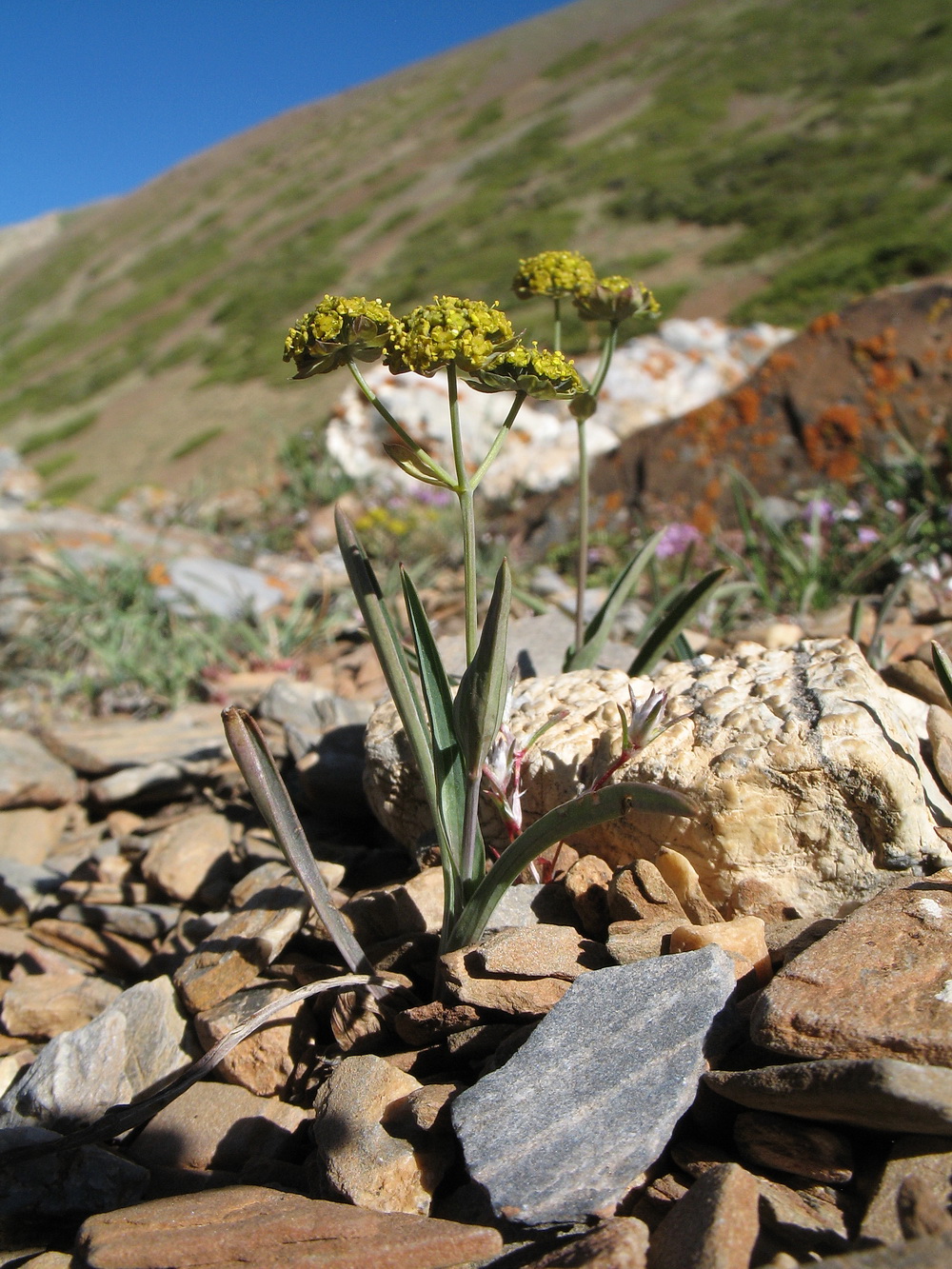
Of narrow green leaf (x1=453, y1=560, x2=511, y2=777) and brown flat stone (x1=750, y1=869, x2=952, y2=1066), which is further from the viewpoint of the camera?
narrow green leaf (x1=453, y1=560, x2=511, y2=777)

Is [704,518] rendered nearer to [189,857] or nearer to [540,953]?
[189,857]

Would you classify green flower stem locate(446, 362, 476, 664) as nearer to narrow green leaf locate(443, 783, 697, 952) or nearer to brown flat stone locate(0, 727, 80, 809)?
narrow green leaf locate(443, 783, 697, 952)

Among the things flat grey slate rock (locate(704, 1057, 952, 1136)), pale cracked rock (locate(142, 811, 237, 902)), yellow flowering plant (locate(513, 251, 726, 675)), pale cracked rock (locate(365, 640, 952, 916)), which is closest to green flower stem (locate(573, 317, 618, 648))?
yellow flowering plant (locate(513, 251, 726, 675))

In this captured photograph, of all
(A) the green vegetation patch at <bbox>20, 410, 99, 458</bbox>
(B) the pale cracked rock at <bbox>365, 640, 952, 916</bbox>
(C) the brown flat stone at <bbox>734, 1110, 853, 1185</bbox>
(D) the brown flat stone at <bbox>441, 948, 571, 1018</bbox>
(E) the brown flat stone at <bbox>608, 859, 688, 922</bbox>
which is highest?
(A) the green vegetation patch at <bbox>20, 410, 99, 458</bbox>

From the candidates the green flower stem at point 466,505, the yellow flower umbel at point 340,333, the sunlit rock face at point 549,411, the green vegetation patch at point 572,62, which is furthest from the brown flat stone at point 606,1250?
the green vegetation patch at point 572,62

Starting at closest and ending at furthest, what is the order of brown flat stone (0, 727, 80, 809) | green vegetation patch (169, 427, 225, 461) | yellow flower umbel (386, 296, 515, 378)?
1. yellow flower umbel (386, 296, 515, 378)
2. brown flat stone (0, 727, 80, 809)
3. green vegetation patch (169, 427, 225, 461)

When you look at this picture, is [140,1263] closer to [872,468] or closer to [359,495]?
[872,468]

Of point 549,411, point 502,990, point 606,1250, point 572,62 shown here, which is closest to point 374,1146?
point 502,990

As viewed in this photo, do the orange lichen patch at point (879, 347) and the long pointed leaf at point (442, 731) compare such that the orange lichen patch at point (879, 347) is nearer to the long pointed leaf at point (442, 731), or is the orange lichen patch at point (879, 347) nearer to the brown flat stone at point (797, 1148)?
the long pointed leaf at point (442, 731)
